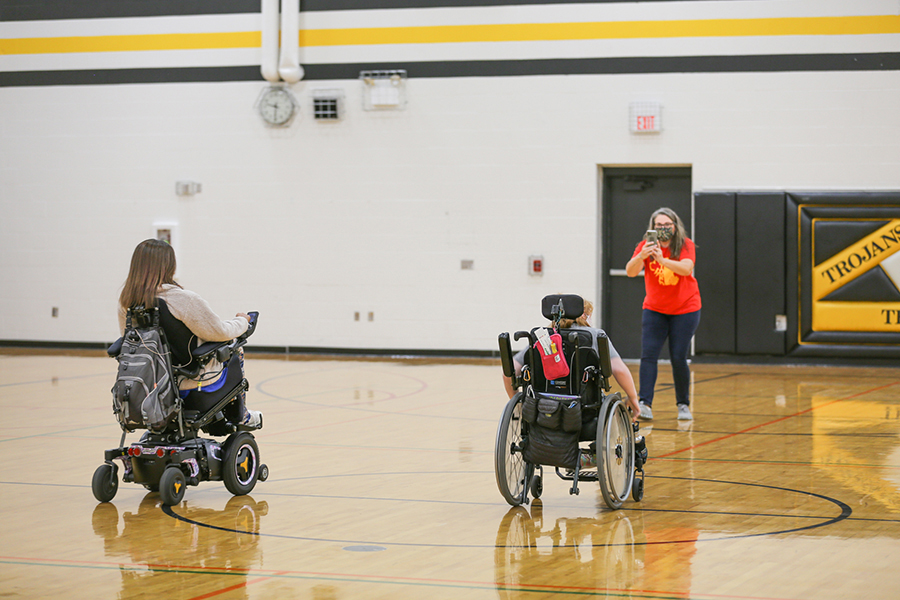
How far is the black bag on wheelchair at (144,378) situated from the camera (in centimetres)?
457

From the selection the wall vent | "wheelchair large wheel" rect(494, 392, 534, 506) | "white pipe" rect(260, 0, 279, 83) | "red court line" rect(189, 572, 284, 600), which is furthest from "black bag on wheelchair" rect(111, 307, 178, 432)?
"white pipe" rect(260, 0, 279, 83)

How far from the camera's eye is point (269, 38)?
13172 millimetres

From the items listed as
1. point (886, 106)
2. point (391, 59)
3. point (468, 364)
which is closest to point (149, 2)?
point (391, 59)

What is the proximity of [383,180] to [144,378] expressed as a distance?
866cm

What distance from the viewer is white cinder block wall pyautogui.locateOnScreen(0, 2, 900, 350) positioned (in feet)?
39.2

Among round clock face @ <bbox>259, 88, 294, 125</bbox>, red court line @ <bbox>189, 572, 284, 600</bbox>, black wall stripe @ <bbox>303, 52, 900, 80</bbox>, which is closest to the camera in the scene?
red court line @ <bbox>189, 572, 284, 600</bbox>

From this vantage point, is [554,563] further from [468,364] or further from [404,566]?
[468,364]

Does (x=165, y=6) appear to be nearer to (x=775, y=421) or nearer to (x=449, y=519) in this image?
(x=775, y=421)

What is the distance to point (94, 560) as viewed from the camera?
12.3 feet

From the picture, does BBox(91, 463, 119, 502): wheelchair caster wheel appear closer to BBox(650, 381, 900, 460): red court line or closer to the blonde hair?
the blonde hair

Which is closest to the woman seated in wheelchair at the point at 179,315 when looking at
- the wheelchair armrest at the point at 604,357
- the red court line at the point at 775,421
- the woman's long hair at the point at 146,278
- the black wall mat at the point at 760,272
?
the woman's long hair at the point at 146,278

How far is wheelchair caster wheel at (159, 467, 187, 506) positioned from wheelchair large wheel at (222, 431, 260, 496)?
0.73ft

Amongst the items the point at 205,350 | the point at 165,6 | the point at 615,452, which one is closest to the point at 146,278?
the point at 205,350

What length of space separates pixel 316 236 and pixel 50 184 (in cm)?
389
